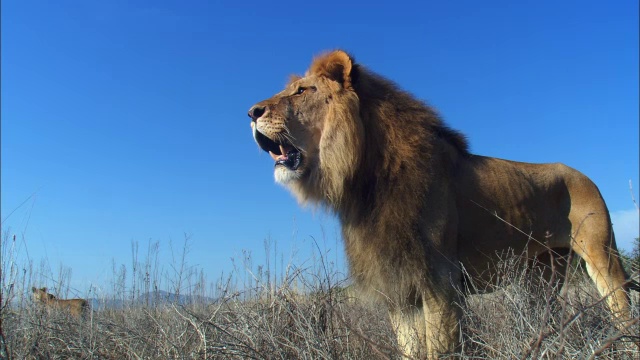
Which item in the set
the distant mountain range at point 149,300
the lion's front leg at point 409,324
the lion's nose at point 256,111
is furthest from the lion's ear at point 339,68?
the distant mountain range at point 149,300

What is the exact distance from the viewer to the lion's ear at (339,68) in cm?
375

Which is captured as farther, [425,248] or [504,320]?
[425,248]

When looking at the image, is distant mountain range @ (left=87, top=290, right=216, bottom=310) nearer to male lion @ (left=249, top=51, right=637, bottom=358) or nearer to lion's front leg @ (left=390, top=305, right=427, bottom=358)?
male lion @ (left=249, top=51, right=637, bottom=358)

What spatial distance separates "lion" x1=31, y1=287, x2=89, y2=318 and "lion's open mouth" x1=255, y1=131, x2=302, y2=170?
9.66 ft

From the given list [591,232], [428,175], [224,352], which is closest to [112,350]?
[224,352]

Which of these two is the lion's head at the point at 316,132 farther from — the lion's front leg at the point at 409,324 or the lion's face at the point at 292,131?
the lion's front leg at the point at 409,324

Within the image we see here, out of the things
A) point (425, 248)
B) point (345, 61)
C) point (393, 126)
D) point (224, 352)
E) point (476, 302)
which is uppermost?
point (345, 61)

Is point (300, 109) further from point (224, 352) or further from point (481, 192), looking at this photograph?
point (224, 352)

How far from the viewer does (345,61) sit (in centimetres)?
379

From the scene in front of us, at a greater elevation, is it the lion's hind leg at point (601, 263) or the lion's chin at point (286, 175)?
the lion's chin at point (286, 175)

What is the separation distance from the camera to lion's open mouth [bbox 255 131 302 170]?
3.66 m

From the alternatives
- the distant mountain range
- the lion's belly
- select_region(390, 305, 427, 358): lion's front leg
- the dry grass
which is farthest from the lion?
the lion's belly

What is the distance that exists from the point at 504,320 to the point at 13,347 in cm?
305

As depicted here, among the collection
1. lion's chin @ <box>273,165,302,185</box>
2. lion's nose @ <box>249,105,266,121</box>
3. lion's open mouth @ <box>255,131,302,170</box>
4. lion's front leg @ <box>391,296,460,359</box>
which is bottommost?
lion's front leg @ <box>391,296,460,359</box>
